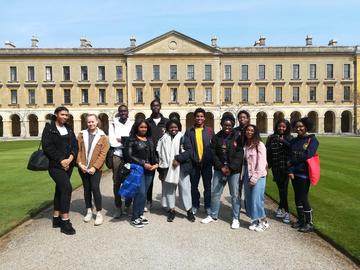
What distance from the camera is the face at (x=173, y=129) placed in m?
6.12

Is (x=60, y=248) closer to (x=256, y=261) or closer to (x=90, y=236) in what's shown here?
(x=90, y=236)

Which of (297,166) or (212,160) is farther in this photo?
(212,160)

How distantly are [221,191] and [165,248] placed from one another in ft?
5.74

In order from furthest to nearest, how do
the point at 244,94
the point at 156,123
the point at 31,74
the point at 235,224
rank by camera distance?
the point at 244,94 → the point at 31,74 → the point at 156,123 → the point at 235,224

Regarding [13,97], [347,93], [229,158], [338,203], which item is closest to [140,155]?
[229,158]

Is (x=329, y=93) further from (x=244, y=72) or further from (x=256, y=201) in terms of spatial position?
(x=256, y=201)

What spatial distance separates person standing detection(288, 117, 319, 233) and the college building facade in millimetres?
39735

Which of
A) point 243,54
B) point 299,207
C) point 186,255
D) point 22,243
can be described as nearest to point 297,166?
point 299,207

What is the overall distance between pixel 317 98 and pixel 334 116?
358cm

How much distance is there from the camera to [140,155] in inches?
231

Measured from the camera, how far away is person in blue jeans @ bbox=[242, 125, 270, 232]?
5547 mm

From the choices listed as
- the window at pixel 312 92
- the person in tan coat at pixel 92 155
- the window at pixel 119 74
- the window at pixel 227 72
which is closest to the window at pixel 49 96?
the window at pixel 119 74

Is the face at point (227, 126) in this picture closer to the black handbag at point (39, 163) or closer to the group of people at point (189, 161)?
the group of people at point (189, 161)

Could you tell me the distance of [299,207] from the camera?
18.2ft
